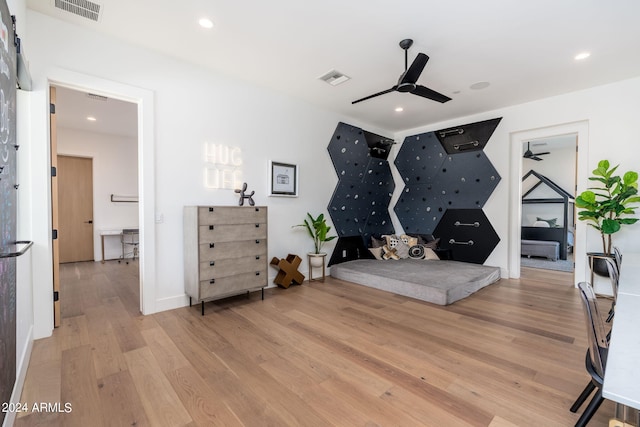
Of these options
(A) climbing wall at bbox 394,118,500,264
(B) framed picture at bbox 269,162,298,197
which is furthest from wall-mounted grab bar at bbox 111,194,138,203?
(A) climbing wall at bbox 394,118,500,264

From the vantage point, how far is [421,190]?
6.05m

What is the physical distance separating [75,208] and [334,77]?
6410mm

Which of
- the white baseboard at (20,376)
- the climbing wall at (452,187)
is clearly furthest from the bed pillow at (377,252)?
the white baseboard at (20,376)

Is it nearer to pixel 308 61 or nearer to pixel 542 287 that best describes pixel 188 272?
pixel 308 61

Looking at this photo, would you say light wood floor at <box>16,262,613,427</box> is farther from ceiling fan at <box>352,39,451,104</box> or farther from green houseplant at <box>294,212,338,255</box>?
ceiling fan at <box>352,39,451,104</box>

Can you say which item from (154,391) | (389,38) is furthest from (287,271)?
(389,38)

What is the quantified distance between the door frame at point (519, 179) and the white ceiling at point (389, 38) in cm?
62

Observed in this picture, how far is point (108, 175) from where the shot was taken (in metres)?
6.57

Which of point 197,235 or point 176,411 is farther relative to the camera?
point 197,235

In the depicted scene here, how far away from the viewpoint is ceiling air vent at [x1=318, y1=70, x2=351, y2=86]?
374 centimetres

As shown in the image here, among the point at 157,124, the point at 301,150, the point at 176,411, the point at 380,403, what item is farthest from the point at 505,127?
the point at 176,411

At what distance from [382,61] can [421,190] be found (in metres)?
3.29

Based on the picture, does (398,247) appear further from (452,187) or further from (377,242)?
(452,187)

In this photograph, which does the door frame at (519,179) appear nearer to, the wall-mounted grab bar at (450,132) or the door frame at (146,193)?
the wall-mounted grab bar at (450,132)
